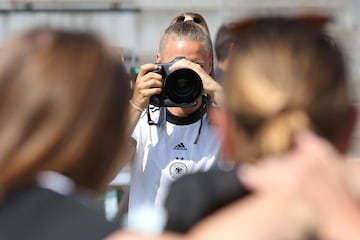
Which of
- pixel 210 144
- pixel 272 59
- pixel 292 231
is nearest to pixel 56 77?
pixel 272 59

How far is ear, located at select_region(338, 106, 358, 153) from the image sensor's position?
152 cm

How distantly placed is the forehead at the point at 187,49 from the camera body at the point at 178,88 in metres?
0.08

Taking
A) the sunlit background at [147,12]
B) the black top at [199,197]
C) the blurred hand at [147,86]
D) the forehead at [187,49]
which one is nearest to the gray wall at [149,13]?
the sunlit background at [147,12]

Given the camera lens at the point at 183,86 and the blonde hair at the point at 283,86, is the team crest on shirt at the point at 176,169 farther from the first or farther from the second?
the blonde hair at the point at 283,86

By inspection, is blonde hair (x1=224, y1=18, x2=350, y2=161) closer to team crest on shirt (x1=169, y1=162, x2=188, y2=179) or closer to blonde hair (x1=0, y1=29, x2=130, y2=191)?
blonde hair (x1=0, y1=29, x2=130, y2=191)

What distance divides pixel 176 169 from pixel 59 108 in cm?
168

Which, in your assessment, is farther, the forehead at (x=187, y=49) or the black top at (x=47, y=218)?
the forehead at (x=187, y=49)

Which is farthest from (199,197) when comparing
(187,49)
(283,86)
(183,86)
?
(187,49)

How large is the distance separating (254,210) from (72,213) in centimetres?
32

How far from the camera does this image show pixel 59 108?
145 cm

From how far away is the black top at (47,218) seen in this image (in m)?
1.46

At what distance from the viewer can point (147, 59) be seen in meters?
7.29

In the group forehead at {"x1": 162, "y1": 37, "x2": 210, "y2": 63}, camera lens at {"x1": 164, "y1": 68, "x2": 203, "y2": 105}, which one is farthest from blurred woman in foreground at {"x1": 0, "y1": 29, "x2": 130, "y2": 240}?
forehead at {"x1": 162, "y1": 37, "x2": 210, "y2": 63}

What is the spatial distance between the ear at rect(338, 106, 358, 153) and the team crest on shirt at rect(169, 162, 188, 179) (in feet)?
5.17
